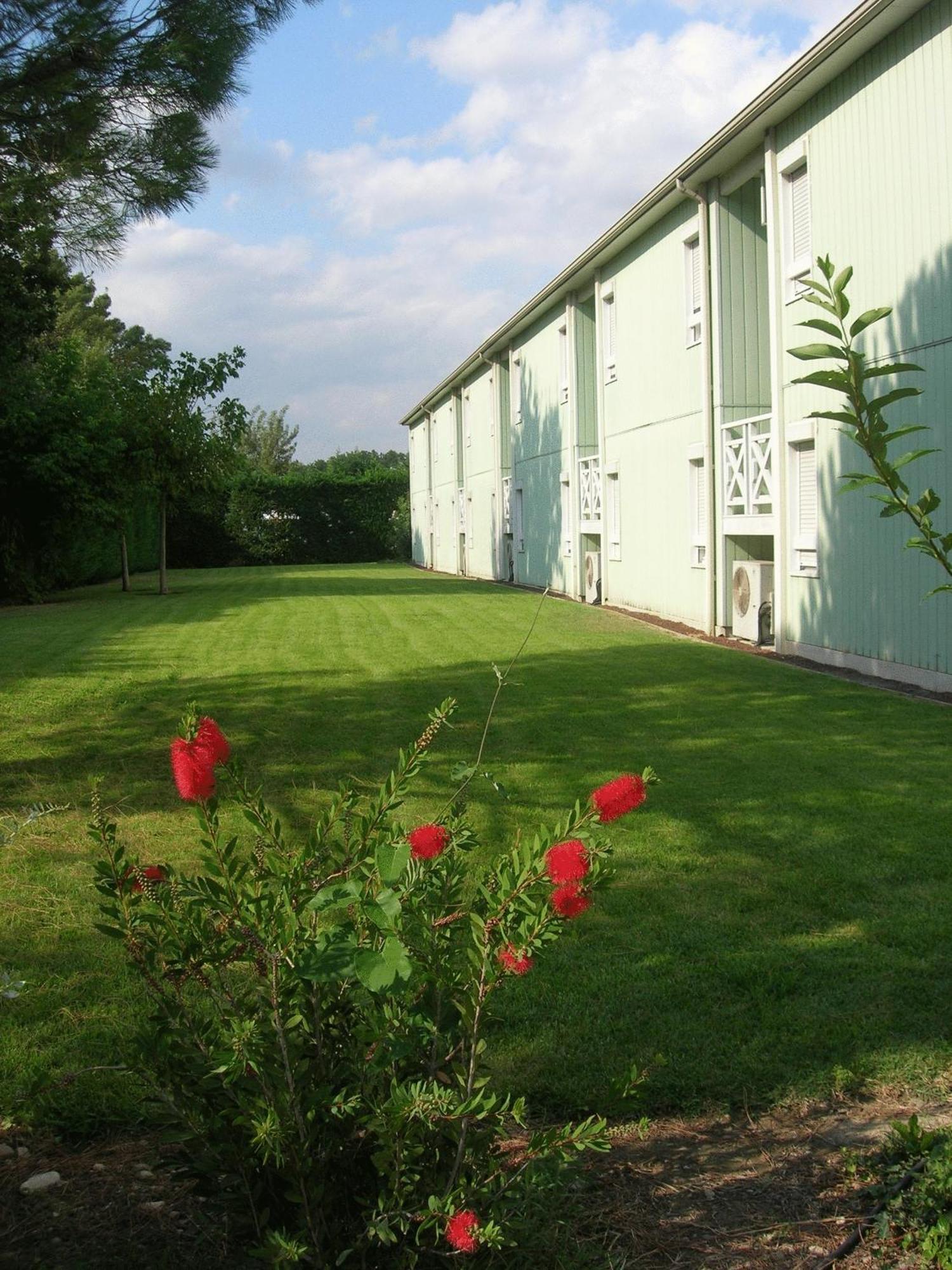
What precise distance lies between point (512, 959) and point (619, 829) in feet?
13.7

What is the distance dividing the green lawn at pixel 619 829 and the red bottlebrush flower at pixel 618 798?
31.4 inches

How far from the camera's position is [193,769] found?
7.58ft

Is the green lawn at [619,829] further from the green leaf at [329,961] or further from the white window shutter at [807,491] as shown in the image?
the white window shutter at [807,491]

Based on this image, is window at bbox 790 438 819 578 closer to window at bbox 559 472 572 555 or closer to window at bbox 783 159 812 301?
window at bbox 783 159 812 301

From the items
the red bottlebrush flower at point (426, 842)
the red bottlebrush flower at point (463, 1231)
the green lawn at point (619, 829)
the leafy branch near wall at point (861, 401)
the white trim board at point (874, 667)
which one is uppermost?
the leafy branch near wall at point (861, 401)

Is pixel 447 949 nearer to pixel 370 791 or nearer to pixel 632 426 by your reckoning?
pixel 370 791

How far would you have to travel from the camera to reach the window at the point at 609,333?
20859mm

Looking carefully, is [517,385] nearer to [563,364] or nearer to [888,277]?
[563,364]

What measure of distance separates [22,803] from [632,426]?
14324mm

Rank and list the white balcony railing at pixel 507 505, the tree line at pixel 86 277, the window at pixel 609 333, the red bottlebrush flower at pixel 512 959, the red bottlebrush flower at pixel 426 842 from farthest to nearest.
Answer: the white balcony railing at pixel 507 505 < the window at pixel 609 333 < the tree line at pixel 86 277 < the red bottlebrush flower at pixel 426 842 < the red bottlebrush flower at pixel 512 959

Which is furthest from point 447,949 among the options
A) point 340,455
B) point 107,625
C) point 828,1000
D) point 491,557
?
point 340,455

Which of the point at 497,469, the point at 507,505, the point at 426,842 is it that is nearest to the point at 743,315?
the point at 426,842

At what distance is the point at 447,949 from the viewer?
2555 mm

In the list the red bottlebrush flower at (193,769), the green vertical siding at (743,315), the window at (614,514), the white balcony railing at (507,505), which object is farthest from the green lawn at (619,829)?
the white balcony railing at (507,505)
